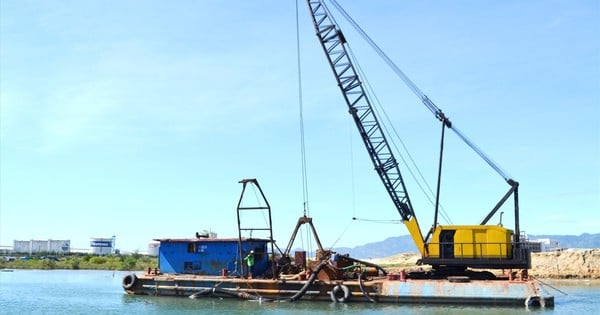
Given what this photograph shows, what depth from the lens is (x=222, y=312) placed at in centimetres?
2817

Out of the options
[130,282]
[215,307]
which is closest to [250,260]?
[215,307]

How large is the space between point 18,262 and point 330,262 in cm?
8025

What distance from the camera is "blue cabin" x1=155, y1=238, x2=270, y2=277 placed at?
110 ft

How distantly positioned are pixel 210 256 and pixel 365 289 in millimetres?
8917

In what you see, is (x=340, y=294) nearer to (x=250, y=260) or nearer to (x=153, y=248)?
(x=250, y=260)

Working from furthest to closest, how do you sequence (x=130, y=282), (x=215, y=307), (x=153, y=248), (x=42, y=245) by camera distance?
(x=42, y=245), (x=153, y=248), (x=130, y=282), (x=215, y=307)

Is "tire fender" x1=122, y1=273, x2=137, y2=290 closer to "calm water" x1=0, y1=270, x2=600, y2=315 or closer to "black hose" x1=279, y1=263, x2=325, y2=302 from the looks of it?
"calm water" x1=0, y1=270, x2=600, y2=315

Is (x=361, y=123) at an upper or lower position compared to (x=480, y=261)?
upper

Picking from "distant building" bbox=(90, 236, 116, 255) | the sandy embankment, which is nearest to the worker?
the sandy embankment

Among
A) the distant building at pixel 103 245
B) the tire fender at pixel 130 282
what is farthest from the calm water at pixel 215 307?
the distant building at pixel 103 245

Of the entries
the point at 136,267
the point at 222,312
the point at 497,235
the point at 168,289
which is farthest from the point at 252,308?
the point at 136,267

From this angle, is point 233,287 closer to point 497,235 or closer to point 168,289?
point 168,289

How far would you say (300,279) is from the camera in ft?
103

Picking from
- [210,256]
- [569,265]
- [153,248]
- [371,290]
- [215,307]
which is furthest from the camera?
[153,248]
